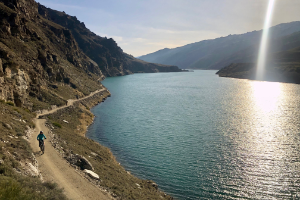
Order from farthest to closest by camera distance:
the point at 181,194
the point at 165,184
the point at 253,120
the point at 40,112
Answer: the point at 253,120 < the point at 40,112 < the point at 165,184 < the point at 181,194

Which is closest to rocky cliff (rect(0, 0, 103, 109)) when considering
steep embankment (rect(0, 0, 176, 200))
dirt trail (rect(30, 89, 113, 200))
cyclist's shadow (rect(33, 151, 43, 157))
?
steep embankment (rect(0, 0, 176, 200))

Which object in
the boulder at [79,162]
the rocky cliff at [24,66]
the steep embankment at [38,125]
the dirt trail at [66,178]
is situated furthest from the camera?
the rocky cliff at [24,66]

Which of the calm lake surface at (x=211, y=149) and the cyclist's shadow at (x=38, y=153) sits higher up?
the cyclist's shadow at (x=38, y=153)

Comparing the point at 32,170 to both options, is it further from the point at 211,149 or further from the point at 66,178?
the point at 211,149

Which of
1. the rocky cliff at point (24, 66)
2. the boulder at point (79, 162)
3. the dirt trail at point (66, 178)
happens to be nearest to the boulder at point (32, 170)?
the dirt trail at point (66, 178)

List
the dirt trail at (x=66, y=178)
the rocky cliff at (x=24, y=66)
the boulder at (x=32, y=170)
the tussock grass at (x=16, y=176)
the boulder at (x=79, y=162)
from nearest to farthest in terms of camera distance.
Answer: the tussock grass at (x=16, y=176), the boulder at (x=32, y=170), the dirt trail at (x=66, y=178), the boulder at (x=79, y=162), the rocky cliff at (x=24, y=66)

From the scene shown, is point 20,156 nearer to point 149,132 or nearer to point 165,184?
point 165,184

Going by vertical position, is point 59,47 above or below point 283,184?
above

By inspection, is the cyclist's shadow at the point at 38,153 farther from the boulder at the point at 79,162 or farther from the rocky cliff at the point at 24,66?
the rocky cliff at the point at 24,66

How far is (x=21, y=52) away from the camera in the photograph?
5541cm

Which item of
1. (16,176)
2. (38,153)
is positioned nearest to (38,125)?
(38,153)

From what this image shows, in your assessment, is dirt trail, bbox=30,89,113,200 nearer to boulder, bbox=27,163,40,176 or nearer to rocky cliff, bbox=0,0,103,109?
boulder, bbox=27,163,40,176

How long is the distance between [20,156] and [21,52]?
4875 centimetres

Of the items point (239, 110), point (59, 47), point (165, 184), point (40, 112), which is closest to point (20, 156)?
point (165, 184)
